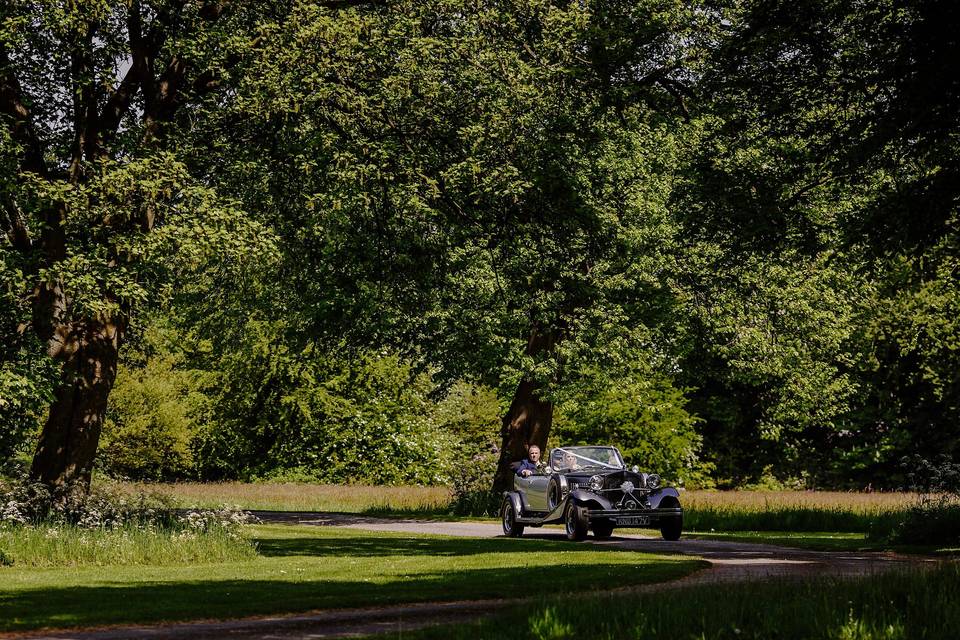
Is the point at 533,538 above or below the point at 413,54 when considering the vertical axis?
below

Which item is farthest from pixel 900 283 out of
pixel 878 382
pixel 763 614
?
pixel 763 614

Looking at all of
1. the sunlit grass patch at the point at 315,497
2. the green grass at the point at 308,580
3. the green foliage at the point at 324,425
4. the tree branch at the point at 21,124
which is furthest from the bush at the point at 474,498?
the tree branch at the point at 21,124

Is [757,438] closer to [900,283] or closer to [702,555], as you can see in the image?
[900,283]

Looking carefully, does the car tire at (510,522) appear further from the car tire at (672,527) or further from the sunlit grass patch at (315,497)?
the sunlit grass patch at (315,497)

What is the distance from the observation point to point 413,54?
2119cm

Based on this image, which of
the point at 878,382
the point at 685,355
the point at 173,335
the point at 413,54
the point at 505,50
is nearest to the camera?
the point at 413,54

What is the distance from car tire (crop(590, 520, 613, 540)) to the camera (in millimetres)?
22025

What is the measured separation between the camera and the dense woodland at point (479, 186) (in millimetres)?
18641

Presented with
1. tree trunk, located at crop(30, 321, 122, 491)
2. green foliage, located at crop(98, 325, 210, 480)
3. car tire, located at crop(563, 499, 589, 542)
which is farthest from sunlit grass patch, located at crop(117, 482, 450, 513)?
car tire, located at crop(563, 499, 589, 542)

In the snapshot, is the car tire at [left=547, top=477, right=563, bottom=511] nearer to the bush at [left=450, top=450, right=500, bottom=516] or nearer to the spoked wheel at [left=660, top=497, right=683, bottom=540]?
the spoked wheel at [left=660, top=497, right=683, bottom=540]

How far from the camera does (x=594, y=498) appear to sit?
71.1ft

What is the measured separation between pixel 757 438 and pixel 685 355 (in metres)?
20.6

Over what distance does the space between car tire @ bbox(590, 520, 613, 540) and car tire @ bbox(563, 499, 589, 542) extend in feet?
0.88

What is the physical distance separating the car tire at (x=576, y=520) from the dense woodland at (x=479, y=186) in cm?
503
